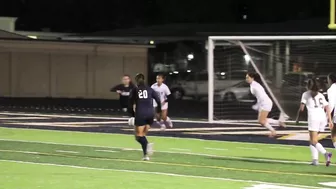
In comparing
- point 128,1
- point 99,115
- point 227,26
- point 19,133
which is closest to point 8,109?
point 99,115

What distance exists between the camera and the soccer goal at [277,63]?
86.5ft

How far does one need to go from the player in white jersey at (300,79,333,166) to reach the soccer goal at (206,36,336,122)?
9.94 meters

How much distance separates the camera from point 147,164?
15656 mm

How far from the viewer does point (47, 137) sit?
2205cm

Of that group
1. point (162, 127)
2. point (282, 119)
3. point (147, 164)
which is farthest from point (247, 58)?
point (147, 164)

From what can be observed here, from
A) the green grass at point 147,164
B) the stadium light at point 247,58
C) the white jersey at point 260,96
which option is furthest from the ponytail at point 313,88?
the stadium light at point 247,58

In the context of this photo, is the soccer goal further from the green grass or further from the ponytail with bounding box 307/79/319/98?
the ponytail with bounding box 307/79/319/98

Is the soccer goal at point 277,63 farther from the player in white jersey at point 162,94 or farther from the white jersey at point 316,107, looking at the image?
the white jersey at point 316,107

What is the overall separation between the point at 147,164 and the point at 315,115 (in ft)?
11.1

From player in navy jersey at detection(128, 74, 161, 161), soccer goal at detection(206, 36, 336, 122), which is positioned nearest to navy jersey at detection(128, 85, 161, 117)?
player in navy jersey at detection(128, 74, 161, 161)

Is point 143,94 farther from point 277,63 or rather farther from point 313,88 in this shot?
point 277,63

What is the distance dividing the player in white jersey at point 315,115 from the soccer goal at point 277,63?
9945 millimetres

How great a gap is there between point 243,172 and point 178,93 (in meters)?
31.3

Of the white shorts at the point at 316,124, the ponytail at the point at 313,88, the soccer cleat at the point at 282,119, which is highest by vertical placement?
the ponytail at the point at 313,88
